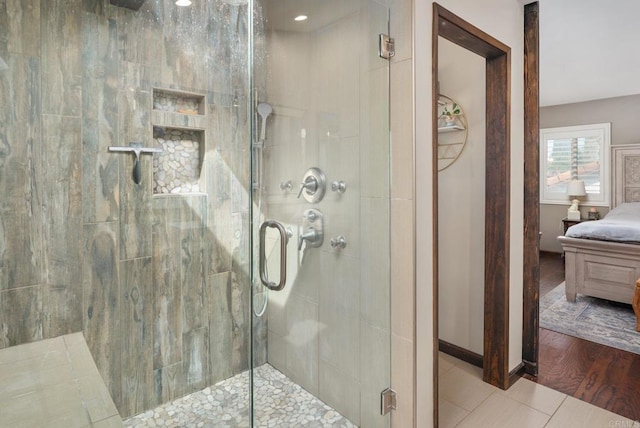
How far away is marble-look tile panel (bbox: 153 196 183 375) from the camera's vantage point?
2080mm

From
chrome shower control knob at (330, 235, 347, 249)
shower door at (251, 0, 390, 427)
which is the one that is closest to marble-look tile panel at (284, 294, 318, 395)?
shower door at (251, 0, 390, 427)

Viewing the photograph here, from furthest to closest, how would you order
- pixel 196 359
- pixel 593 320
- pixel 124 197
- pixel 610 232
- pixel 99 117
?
pixel 610 232 → pixel 593 320 → pixel 196 359 → pixel 124 197 → pixel 99 117

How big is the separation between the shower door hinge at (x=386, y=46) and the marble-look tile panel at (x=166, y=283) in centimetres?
138

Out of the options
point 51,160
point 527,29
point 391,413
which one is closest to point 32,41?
point 51,160

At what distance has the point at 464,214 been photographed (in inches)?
104

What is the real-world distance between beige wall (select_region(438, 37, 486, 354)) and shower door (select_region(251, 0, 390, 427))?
3.71 feet

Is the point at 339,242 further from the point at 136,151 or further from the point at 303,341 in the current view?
the point at 136,151

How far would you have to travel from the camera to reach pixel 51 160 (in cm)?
176

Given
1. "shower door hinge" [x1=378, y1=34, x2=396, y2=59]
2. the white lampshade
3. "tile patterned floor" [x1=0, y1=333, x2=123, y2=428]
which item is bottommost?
"tile patterned floor" [x1=0, y1=333, x2=123, y2=428]

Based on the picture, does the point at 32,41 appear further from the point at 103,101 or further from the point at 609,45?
the point at 609,45

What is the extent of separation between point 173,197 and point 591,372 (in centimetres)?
301

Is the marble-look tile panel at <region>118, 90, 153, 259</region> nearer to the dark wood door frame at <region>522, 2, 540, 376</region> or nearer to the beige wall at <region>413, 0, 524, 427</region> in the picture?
the beige wall at <region>413, 0, 524, 427</region>

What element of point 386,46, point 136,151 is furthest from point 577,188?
point 136,151

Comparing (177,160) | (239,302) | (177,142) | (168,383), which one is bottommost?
(168,383)
